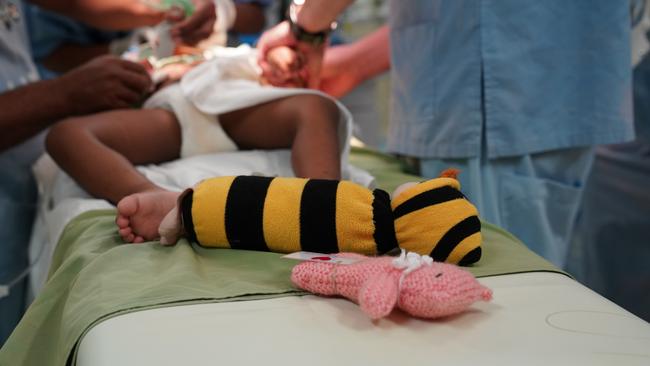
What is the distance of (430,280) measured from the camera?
1.83 feet

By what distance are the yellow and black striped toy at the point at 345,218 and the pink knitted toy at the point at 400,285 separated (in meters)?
0.11

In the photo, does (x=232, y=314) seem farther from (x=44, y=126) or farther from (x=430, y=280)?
(x=44, y=126)

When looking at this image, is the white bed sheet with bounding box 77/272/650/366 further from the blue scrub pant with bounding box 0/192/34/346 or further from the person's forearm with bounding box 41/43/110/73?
the person's forearm with bounding box 41/43/110/73

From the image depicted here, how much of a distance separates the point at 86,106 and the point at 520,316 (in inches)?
39.1

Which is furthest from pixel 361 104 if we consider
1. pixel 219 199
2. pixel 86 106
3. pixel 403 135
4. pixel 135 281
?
pixel 135 281

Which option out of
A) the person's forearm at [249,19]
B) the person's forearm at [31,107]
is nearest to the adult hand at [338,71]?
the person's forearm at [249,19]

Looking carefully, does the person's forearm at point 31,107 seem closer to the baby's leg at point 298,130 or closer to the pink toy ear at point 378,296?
the baby's leg at point 298,130

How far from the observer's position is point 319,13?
125 centimetres

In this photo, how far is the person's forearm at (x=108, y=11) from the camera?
6.14 ft

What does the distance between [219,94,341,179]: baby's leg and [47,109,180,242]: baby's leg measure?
0.43 ft

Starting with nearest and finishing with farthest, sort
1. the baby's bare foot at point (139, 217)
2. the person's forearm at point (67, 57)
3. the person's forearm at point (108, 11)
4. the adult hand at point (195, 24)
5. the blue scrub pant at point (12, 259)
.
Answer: the baby's bare foot at point (139, 217) < the blue scrub pant at point (12, 259) < the adult hand at point (195, 24) < the person's forearm at point (108, 11) < the person's forearm at point (67, 57)

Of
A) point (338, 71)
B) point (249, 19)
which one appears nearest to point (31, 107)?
point (338, 71)

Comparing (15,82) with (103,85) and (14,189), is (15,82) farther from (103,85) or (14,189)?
(103,85)

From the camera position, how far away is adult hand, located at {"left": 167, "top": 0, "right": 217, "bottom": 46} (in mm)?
1604
